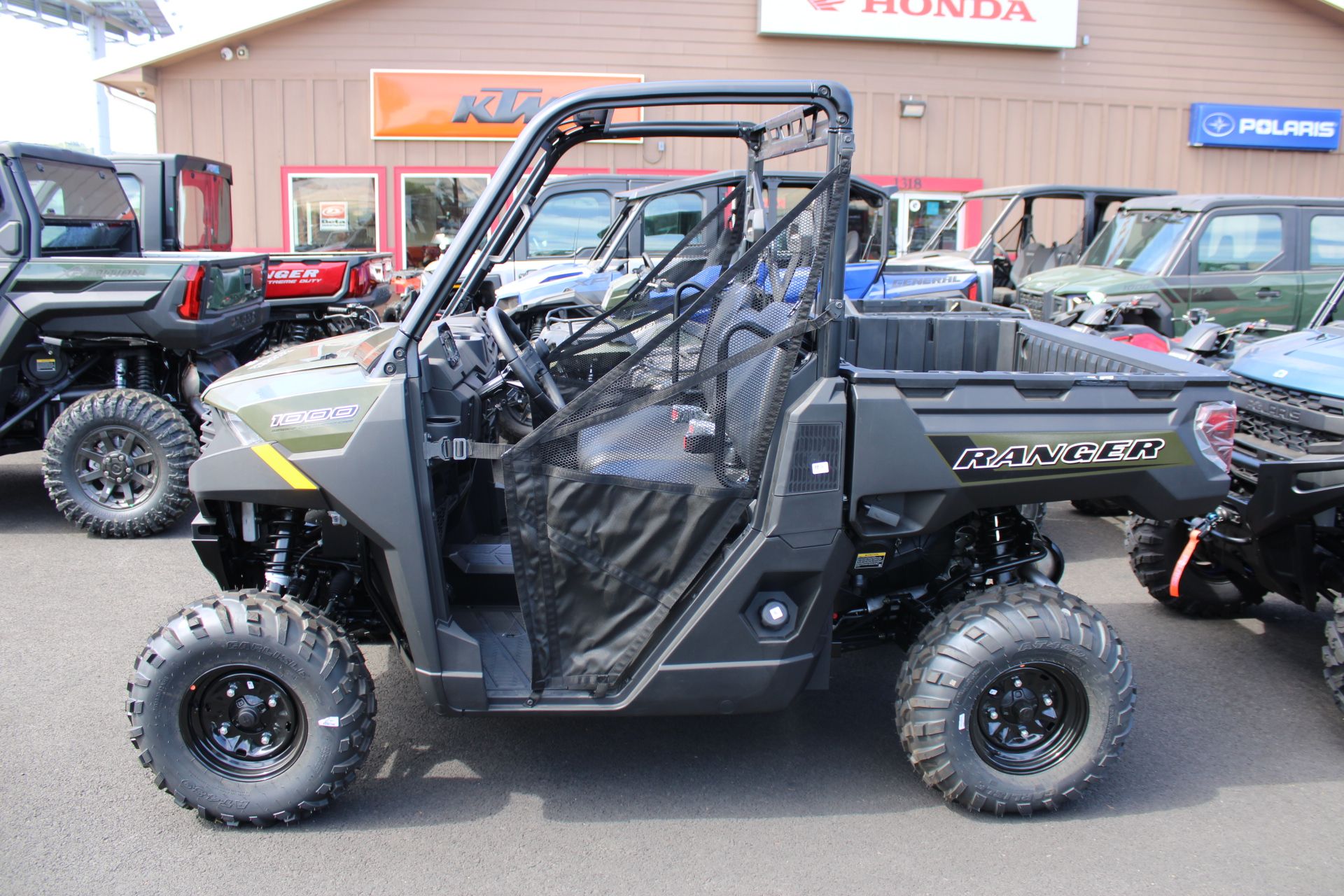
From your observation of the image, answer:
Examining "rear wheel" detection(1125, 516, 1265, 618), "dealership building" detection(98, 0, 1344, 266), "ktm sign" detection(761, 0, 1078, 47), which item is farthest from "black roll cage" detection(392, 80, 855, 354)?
"ktm sign" detection(761, 0, 1078, 47)

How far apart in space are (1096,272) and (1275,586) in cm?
600

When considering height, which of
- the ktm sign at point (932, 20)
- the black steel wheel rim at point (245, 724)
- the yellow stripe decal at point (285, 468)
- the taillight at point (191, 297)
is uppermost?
the ktm sign at point (932, 20)

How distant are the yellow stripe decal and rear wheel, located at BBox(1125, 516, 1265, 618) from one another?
3.79 metres

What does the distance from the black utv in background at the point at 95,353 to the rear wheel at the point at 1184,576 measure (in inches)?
207

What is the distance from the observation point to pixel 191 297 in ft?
21.2

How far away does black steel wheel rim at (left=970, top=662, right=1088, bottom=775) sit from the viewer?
326 centimetres

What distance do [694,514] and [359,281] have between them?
7216mm

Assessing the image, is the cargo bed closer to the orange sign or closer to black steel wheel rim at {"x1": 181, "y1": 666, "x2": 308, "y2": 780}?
black steel wheel rim at {"x1": 181, "y1": 666, "x2": 308, "y2": 780}

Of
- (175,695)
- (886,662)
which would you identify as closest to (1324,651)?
(886,662)

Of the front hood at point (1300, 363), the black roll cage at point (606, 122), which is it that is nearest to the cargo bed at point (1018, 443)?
the black roll cage at point (606, 122)

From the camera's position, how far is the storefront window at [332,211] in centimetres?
1498

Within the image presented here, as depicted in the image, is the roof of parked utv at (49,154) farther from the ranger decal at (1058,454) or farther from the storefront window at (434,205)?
the storefront window at (434,205)

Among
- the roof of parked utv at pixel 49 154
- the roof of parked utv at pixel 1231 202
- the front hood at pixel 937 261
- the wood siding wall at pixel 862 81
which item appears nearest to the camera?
the roof of parked utv at pixel 49 154

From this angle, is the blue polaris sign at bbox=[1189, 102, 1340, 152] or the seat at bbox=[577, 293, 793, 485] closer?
the seat at bbox=[577, 293, 793, 485]
